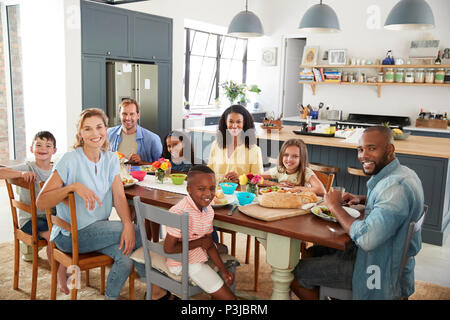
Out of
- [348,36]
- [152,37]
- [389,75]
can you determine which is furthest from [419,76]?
[152,37]

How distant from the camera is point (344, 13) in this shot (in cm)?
742

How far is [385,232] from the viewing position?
1787mm

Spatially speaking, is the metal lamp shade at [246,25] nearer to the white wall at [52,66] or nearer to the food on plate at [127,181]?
the white wall at [52,66]

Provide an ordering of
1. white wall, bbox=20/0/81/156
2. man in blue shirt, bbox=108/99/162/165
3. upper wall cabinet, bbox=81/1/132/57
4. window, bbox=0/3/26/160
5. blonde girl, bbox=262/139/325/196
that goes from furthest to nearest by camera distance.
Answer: window, bbox=0/3/26/160 → upper wall cabinet, bbox=81/1/132/57 → white wall, bbox=20/0/81/156 → man in blue shirt, bbox=108/99/162/165 → blonde girl, bbox=262/139/325/196

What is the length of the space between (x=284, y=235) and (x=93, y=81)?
427 centimetres

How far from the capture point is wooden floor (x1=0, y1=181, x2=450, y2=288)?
10.5 feet

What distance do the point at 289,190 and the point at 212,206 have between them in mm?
535

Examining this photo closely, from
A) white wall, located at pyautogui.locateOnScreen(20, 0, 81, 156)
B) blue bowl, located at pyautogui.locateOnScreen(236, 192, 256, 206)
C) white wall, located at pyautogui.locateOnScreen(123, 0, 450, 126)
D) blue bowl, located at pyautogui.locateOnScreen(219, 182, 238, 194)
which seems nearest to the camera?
blue bowl, located at pyautogui.locateOnScreen(236, 192, 256, 206)

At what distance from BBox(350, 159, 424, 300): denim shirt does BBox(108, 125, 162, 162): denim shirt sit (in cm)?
218

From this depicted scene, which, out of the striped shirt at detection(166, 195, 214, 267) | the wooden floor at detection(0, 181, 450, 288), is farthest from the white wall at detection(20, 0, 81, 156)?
the striped shirt at detection(166, 195, 214, 267)

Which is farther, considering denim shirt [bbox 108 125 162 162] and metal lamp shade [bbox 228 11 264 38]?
metal lamp shade [bbox 228 11 264 38]

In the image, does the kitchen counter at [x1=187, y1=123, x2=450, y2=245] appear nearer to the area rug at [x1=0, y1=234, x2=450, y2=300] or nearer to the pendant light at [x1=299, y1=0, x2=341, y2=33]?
the area rug at [x1=0, y1=234, x2=450, y2=300]

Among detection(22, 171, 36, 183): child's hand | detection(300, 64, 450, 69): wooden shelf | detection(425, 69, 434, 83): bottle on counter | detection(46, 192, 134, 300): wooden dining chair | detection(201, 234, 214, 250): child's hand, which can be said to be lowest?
detection(46, 192, 134, 300): wooden dining chair

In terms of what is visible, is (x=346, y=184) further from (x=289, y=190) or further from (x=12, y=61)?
(x=12, y=61)
